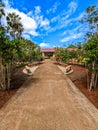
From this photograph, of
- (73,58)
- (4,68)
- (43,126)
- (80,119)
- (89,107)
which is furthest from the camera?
(73,58)

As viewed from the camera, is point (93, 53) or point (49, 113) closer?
point (49, 113)

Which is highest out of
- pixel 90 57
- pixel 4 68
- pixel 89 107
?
pixel 90 57

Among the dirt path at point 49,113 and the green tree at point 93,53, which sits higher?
the green tree at point 93,53

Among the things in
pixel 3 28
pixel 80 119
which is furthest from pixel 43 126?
pixel 3 28

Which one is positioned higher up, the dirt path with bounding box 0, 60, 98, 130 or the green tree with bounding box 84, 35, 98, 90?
the green tree with bounding box 84, 35, 98, 90

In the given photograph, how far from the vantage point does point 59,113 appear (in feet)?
18.8

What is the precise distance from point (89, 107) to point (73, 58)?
29.1 m

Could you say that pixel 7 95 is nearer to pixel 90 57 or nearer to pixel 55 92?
pixel 55 92

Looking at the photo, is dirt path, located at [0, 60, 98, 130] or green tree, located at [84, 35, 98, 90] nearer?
dirt path, located at [0, 60, 98, 130]

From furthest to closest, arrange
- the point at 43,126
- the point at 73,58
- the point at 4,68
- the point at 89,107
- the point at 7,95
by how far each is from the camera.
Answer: the point at 73,58 < the point at 4,68 < the point at 7,95 < the point at 89,107 < the point at 43,126

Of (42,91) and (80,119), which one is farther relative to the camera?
(42,91)

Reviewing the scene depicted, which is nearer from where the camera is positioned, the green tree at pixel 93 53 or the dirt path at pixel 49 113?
the dirt path at pixel 49 113

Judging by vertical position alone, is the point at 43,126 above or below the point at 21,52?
below

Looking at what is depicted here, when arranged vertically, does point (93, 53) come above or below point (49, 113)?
above
